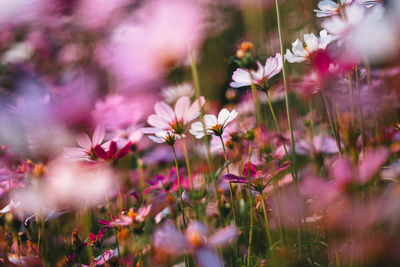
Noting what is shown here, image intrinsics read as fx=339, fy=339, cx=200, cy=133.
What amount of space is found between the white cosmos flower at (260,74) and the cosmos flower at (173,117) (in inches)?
2.2

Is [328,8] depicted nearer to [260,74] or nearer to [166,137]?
[260,74]

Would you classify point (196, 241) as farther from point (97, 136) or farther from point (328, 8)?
point (328, 8)

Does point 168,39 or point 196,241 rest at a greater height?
point 168,39

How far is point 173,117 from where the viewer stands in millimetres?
401

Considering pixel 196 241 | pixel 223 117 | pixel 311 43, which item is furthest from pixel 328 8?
pixel 196 241

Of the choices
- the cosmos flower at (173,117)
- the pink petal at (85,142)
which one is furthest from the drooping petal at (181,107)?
the pink petal at (85,142)

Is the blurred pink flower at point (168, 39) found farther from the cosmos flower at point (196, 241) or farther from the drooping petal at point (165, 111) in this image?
the cosmos flower at point (196, 241)

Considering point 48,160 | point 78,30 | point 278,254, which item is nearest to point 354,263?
point 278,254

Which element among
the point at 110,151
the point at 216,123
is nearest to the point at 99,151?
the point at 110,151

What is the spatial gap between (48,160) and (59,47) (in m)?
0.99

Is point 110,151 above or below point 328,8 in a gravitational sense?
below

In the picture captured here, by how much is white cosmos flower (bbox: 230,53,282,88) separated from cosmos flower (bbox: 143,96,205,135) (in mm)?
56

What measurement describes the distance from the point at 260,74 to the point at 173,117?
11cm

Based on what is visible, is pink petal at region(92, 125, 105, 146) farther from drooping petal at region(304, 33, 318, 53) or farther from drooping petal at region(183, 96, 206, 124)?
drooping petal at region(304, 33, 318, 53)
